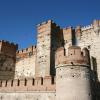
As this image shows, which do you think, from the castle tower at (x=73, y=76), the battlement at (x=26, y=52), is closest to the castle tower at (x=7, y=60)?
the battlement at (x=26, y=52)

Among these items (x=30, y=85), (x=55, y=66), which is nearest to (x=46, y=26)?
(x=30, y=85)

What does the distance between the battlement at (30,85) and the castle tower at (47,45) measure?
594cm

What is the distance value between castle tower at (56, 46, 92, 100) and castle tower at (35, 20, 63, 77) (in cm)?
876

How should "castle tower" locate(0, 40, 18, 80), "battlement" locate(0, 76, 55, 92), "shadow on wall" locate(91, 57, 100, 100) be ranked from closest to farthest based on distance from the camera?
"battlement" locate(0, 76, 55, 92) < "shadow on wall" locate(91, 57, 100, 100) < "castle tower" locate(0, 40, 18, 80)

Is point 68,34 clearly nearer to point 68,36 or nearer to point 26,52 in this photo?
point 68,36

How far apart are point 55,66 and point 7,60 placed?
52.3 ft

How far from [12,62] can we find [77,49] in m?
17.5

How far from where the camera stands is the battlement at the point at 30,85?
15969 mm

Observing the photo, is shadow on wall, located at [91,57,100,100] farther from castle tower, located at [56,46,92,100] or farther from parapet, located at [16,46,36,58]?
parapet, located at [16,46,36,58]

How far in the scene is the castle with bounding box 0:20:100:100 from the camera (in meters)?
14.2

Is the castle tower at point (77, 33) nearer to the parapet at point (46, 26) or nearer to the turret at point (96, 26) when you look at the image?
the turret at point (96, 26)

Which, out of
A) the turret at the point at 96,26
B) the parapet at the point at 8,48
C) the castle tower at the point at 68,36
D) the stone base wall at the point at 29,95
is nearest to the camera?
the stone base wall at the point at 29,95

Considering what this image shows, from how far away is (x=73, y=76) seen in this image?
46.2 feet

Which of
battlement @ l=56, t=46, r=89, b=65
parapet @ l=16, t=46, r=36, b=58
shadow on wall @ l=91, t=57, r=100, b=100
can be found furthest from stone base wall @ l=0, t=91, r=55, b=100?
parapet @ l=16, t=46, r=36, b=58
